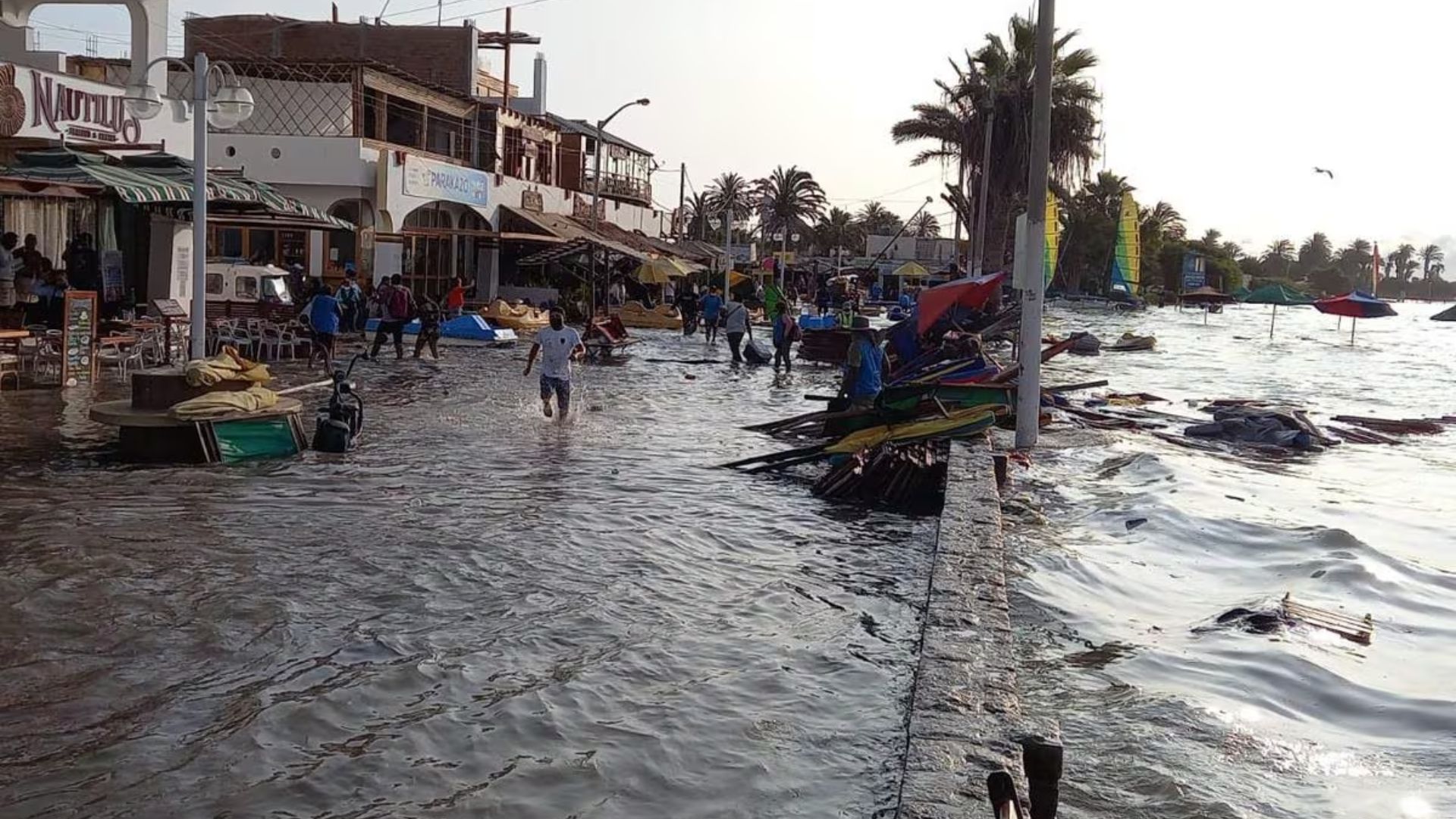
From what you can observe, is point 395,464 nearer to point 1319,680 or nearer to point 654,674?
point 654,674

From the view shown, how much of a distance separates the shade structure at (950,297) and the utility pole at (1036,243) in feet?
6.42

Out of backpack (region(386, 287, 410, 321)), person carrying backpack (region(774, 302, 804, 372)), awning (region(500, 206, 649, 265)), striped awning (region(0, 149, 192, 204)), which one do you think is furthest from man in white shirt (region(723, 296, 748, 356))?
striped awning (region(0, 149, 192, 204))

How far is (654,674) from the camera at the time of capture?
255 inches

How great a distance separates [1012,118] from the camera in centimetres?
4781

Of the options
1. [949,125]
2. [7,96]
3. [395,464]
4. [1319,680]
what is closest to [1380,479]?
[1319,680]

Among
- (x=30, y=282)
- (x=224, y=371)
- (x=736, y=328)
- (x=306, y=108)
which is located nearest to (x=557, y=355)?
(x=224, y=371)

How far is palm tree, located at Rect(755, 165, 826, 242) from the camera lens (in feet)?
313

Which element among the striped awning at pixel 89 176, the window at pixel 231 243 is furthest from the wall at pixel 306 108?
the striped awning at pixel 89 176

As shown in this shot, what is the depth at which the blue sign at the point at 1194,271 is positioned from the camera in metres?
102

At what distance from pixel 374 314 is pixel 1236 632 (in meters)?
24.1

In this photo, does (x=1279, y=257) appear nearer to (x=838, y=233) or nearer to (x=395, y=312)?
(x=838, y=233)

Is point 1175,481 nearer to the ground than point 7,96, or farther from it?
nearer to the ground

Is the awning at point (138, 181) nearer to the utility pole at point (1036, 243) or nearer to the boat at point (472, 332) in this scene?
the boat at point (472, 332)

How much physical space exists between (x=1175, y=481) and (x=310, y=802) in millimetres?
10890
